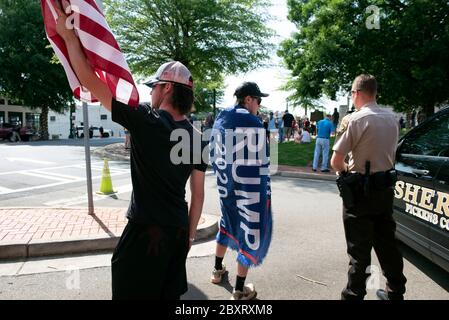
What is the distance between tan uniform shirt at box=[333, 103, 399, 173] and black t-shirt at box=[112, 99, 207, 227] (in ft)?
4.71

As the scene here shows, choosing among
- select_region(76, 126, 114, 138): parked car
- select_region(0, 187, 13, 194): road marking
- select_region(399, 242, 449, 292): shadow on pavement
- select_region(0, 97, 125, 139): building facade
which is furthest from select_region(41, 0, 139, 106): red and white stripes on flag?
select_region(0, 97, 125, 139): building facade

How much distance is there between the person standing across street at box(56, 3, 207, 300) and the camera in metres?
1.63

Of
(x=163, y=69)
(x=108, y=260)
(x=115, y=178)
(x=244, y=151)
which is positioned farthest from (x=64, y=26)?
(x=115, y=178)

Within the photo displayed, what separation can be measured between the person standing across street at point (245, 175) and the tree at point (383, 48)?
38.5ft

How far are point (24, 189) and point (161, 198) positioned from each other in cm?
739

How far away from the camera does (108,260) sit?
3947 millimetres

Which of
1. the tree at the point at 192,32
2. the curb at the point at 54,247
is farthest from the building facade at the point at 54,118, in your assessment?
the curb at the point at 54,247

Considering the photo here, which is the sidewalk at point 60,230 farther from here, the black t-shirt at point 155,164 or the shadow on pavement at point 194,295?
the black t-shirt at point 155,164

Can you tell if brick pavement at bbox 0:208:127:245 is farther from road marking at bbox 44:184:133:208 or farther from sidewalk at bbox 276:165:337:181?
sidewalk at bbox 276:165:337:181

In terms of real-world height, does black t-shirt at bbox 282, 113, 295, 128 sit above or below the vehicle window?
above

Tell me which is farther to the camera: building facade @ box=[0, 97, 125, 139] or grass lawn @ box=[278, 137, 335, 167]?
building facade @ box=[0, 97, 125, 139]

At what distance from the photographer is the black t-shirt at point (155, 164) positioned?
165 centimetres

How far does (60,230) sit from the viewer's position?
4492mm

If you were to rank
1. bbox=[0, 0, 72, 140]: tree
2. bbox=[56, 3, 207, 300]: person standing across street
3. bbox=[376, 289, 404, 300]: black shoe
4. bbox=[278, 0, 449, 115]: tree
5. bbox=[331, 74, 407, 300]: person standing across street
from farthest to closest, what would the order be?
bbox=[0, 0, 72, 140]: tree < bbox=[278, 0, 449, 115]: tree < bbox=[376, 289, 404, 300]: black shoe < bbox=[331, 74, 407, 300]: person standing across street < bbox=[56, 3, 207, 300]: person standing across street
